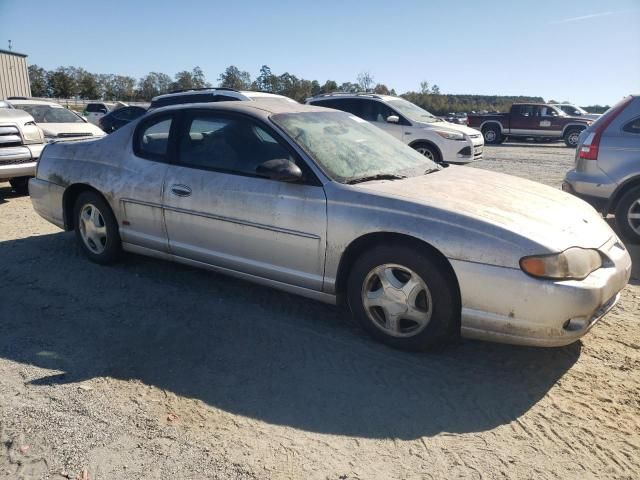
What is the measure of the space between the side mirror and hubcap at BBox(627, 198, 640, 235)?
4.32 metres

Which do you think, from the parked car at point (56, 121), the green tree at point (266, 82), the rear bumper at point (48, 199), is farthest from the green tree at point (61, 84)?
the rear bumper at point (48, 199)

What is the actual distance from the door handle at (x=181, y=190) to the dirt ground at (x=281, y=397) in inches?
33.1

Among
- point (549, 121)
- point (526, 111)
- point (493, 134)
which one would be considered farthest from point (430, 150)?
point (526, 111)

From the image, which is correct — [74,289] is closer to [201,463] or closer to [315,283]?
[315,283]

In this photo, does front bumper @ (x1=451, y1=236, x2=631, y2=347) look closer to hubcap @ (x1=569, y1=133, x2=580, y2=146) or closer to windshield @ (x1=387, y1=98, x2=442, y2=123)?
windshield @ (x1=387, y1=98, x2=442, y2=123)

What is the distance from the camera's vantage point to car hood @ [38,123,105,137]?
994cm

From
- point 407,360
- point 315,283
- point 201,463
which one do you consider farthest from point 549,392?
point 201,463

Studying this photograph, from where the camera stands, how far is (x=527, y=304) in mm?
2873

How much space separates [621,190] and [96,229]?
5721mm

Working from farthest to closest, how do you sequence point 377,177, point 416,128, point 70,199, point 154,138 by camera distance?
point 416,128, point 70,199, point 154,138, point 377,177

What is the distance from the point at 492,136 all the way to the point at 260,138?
76.1 ft

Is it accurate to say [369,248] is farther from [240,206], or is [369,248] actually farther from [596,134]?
[596,134]

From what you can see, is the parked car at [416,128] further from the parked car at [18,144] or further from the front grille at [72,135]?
the parked car at [18,144]

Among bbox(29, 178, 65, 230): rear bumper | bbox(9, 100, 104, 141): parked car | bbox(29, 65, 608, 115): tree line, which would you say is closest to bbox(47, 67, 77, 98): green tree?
bbox(29, 65, 608, 115): tree line
